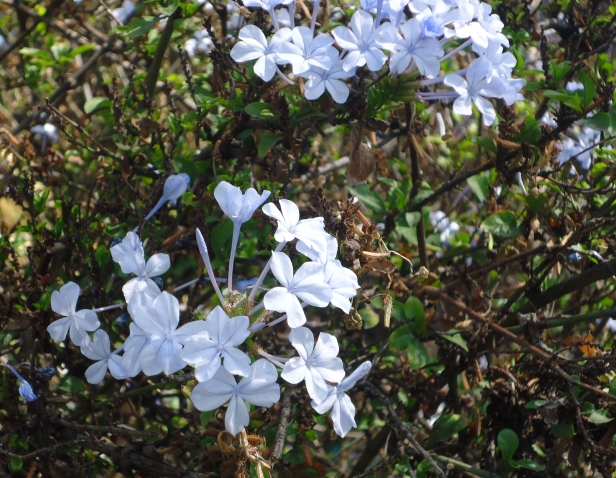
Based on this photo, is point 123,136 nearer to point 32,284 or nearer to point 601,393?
point 32,284

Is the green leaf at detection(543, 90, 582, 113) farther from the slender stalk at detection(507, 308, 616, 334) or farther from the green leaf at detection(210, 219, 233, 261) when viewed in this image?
the green leaf at detection(210, 219, 233, 261)

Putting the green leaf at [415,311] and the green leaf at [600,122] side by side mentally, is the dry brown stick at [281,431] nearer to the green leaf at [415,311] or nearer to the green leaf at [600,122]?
the green leaf at [415,311]

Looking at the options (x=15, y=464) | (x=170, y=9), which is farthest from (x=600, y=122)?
(x=15, y=464)

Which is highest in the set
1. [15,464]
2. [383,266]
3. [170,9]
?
[170,9]

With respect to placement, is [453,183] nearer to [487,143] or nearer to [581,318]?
[487,143]

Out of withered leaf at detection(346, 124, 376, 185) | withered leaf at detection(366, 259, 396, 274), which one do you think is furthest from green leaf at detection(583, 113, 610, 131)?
withered leaf at detection(366, 259, 396, 274)
